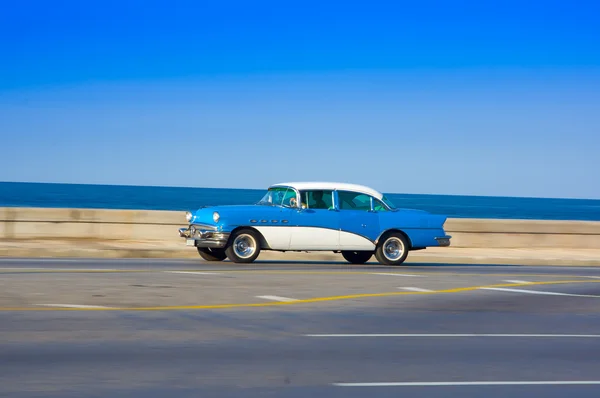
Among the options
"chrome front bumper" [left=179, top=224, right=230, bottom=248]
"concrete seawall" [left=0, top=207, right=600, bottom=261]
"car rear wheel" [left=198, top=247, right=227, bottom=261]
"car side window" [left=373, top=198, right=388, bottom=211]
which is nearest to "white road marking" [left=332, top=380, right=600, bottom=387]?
"chrome front bumper" [left=179, top=224, right=230, bottom=248]

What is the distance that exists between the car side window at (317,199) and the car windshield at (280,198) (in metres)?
0.23

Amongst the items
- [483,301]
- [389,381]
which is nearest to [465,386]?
[389,381]

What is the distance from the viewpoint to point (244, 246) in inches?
856

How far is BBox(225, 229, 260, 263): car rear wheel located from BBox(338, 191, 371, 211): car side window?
211 cm

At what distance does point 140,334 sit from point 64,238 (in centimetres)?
1754

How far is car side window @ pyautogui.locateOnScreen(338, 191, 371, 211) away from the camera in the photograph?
22.4 metres

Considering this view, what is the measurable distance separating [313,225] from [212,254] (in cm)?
241

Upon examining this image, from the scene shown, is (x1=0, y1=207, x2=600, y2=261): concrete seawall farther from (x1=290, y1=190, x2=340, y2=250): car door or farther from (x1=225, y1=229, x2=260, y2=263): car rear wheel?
A: (x1=290, y1=190, x2=340, y2=250): car door

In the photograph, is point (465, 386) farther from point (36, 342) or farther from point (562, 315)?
point (562, 315)

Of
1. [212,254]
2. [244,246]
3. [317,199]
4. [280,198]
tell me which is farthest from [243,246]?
[317,199]

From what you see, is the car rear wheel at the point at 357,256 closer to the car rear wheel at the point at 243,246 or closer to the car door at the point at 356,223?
the car door at the point at 356,223

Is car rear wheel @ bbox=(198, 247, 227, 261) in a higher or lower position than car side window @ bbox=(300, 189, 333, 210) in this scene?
lower

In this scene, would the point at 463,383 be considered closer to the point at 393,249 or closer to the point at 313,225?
the point at 313,225

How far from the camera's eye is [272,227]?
21656 millimetres
